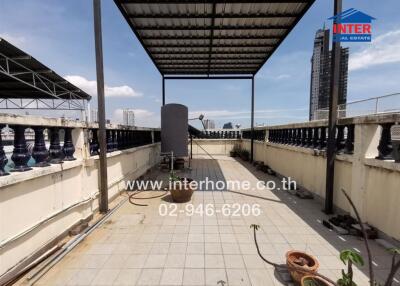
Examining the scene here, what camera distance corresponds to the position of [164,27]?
6324mm

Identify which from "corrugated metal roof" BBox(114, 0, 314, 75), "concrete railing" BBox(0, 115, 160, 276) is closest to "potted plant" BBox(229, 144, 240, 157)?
"corrugated metal roof" BBox(114, 0, 314, 75)

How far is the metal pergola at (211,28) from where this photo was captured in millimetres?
5273

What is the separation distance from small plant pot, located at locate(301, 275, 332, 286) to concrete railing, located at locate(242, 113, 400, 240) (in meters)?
1.58

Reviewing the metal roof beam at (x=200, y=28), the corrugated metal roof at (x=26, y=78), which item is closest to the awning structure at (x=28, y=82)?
the corrugated metal roof at (x=26, y=78)

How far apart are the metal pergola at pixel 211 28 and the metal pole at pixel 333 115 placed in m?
1.82

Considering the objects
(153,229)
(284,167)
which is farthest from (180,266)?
(284,167)

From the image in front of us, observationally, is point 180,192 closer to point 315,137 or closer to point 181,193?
point 181,193

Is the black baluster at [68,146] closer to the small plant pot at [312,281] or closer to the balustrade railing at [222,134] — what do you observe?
the small plant pot at [312,281]

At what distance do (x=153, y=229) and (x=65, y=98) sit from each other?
13957mm

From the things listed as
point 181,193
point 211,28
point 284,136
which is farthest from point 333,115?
point 211,28

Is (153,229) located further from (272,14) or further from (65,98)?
(65,98)

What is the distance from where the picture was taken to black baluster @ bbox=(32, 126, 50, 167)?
105 inches

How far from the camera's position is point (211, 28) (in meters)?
6.34

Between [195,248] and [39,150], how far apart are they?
89.5 inches
